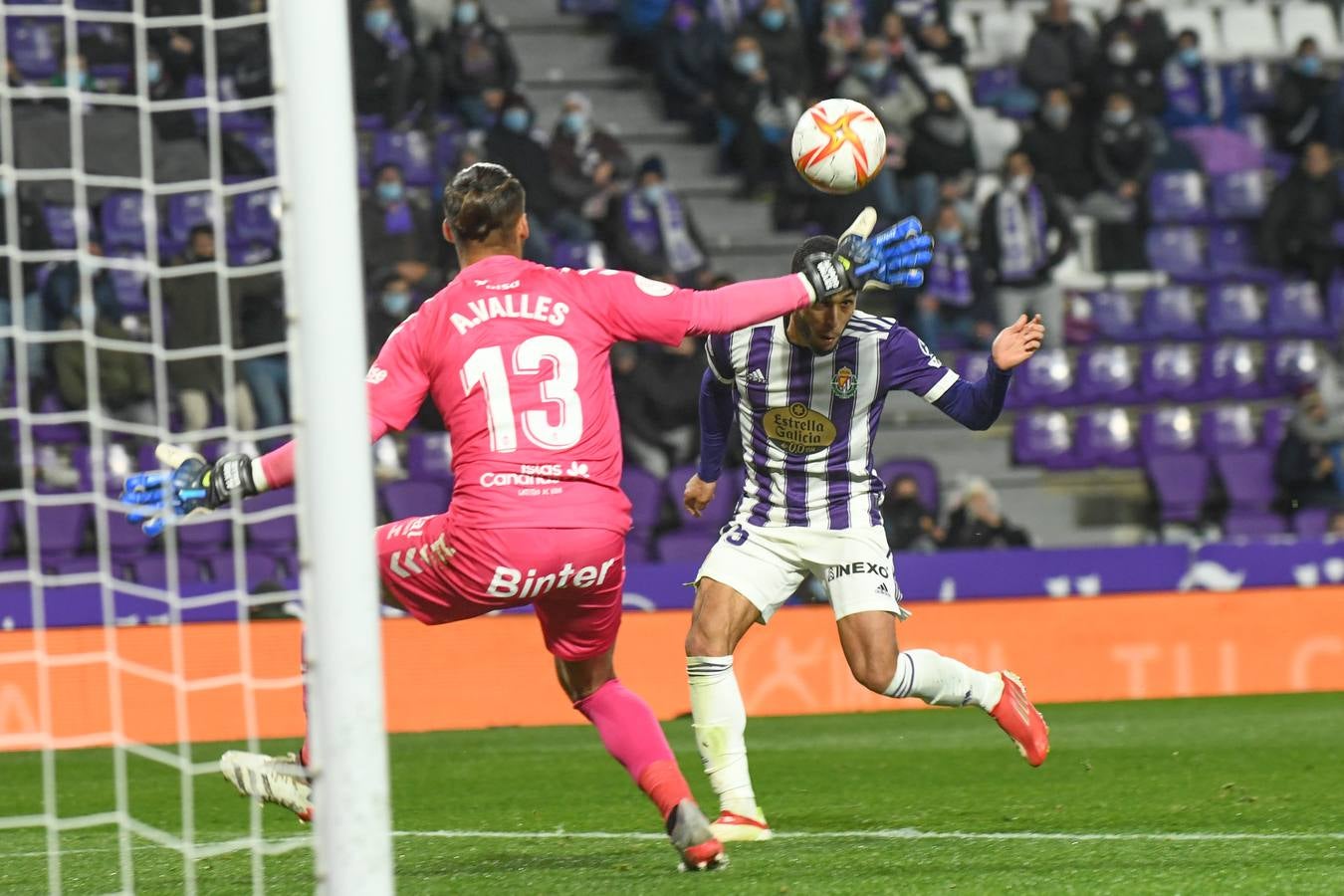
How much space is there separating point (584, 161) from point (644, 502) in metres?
3.52

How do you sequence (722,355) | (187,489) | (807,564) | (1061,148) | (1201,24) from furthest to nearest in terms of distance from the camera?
(1201,24) → (1061,148) → (722,355) → (807,564) → (187,489)

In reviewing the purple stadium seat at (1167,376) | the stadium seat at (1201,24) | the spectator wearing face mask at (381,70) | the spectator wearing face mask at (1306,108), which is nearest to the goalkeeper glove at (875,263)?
the spectator wearing face mask at (381,70)

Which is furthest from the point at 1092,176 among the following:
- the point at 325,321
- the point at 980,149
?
the point at 325,321

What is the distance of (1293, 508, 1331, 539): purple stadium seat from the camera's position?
15.7 metres

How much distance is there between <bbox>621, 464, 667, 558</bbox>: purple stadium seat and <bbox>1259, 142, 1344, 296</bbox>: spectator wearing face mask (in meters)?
Result: 6.87

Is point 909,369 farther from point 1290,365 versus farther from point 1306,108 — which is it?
point 1306,108

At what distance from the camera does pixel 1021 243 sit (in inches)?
672

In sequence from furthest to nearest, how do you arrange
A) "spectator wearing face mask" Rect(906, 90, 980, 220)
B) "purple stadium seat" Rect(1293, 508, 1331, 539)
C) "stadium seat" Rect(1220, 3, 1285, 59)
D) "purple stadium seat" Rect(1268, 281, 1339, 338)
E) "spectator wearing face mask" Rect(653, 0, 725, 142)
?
"stadium seat" Rect(1220, 3, 1285, 59) → "spectator wearing face mask" Rect(653, 0, 725, 142) → "purple stadium seat" Rect(1268, 281, 1339, 338) → "spectator wearing face mask" Rect(906, 90, 980, 220) → "purple stadium seat" Rect(1293, 508, 1331, 539)

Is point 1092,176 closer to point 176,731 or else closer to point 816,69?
point 816,69

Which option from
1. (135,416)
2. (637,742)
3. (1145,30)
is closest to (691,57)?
(1145,30)

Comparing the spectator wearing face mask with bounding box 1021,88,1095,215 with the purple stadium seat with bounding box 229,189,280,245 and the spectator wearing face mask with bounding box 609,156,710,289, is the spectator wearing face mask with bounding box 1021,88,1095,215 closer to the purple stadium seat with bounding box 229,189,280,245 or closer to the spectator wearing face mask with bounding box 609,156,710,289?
the spectator wearing face mask with bounding box 609,156,710,289

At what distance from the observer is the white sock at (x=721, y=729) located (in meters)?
6.46

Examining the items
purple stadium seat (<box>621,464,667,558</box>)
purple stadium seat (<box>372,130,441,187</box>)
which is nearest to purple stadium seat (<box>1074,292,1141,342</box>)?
purple stadium seat (<box>621,464,667,558</box>)

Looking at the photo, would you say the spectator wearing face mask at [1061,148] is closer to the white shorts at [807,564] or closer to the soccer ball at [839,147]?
the soccer ball at [839,147]
